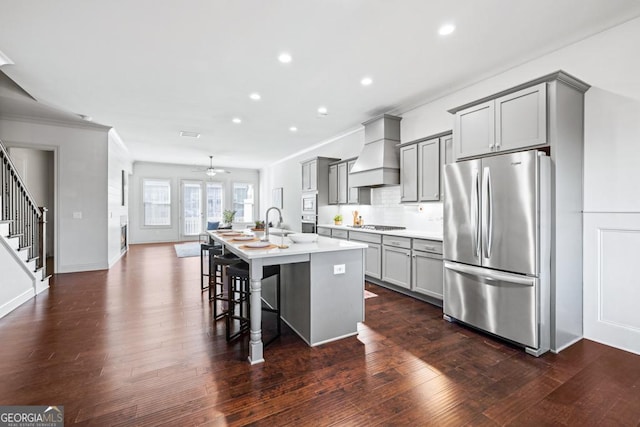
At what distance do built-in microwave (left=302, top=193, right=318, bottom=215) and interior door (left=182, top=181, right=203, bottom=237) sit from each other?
17.7 ft

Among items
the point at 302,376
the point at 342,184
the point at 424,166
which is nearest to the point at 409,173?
the point at 424,166

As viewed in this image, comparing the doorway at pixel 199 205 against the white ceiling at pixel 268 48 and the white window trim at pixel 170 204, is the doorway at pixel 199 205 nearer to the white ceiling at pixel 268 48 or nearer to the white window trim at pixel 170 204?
the white window trim at pixel 170 204

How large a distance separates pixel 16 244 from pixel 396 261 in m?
5.09

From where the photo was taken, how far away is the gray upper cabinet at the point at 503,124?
2611 millimetres

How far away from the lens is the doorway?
416 inches

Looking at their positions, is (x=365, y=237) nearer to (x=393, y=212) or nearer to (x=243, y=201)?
(x=393, y=212)

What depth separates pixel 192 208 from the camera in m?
10.7

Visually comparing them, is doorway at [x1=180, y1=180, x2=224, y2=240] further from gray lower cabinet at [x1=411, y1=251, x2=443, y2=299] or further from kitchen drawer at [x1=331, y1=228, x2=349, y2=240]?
gray lower cabinet at [x1=411, y1=251, x2=443, y2=299]

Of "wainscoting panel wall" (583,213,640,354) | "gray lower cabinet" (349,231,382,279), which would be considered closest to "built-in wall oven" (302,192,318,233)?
"gray lower cabinet" (349,231,382,279)

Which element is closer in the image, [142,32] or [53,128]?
[142,32]

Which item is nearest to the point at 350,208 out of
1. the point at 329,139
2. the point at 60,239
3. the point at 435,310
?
the point at 329,139

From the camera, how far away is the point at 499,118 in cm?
288

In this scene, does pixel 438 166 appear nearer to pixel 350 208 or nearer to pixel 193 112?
pixel 350 208

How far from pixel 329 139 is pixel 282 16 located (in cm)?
454
